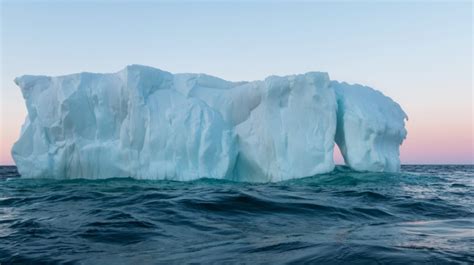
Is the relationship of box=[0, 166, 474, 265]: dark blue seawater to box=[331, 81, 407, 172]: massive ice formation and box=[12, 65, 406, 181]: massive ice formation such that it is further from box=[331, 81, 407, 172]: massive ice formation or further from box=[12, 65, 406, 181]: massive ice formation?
box=[331, 81, 407, 172]: massive ice formation

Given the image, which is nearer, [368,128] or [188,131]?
[188,131]

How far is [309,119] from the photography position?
776 inches

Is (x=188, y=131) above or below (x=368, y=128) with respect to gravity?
below

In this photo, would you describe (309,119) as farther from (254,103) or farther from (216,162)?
(216,162)

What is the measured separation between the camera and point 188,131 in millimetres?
18953

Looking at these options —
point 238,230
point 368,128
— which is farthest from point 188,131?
point 238,230

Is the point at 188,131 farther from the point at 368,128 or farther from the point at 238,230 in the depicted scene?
the point at 238,230

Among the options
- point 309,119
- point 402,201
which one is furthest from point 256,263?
point 309,119

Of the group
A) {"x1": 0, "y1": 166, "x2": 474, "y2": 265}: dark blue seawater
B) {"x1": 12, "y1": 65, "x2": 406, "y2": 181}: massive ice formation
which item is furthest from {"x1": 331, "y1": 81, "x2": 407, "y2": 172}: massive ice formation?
{"x1": 0, "y1": 166, "x2": 474, "y2": 265}: dark blue seawater

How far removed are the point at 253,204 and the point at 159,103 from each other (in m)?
12.1

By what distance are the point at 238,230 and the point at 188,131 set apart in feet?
42.0

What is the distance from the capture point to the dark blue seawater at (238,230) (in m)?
4.65

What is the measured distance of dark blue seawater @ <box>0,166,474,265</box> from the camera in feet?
15.3

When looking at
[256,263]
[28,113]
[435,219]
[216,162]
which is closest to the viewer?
[256,263]
